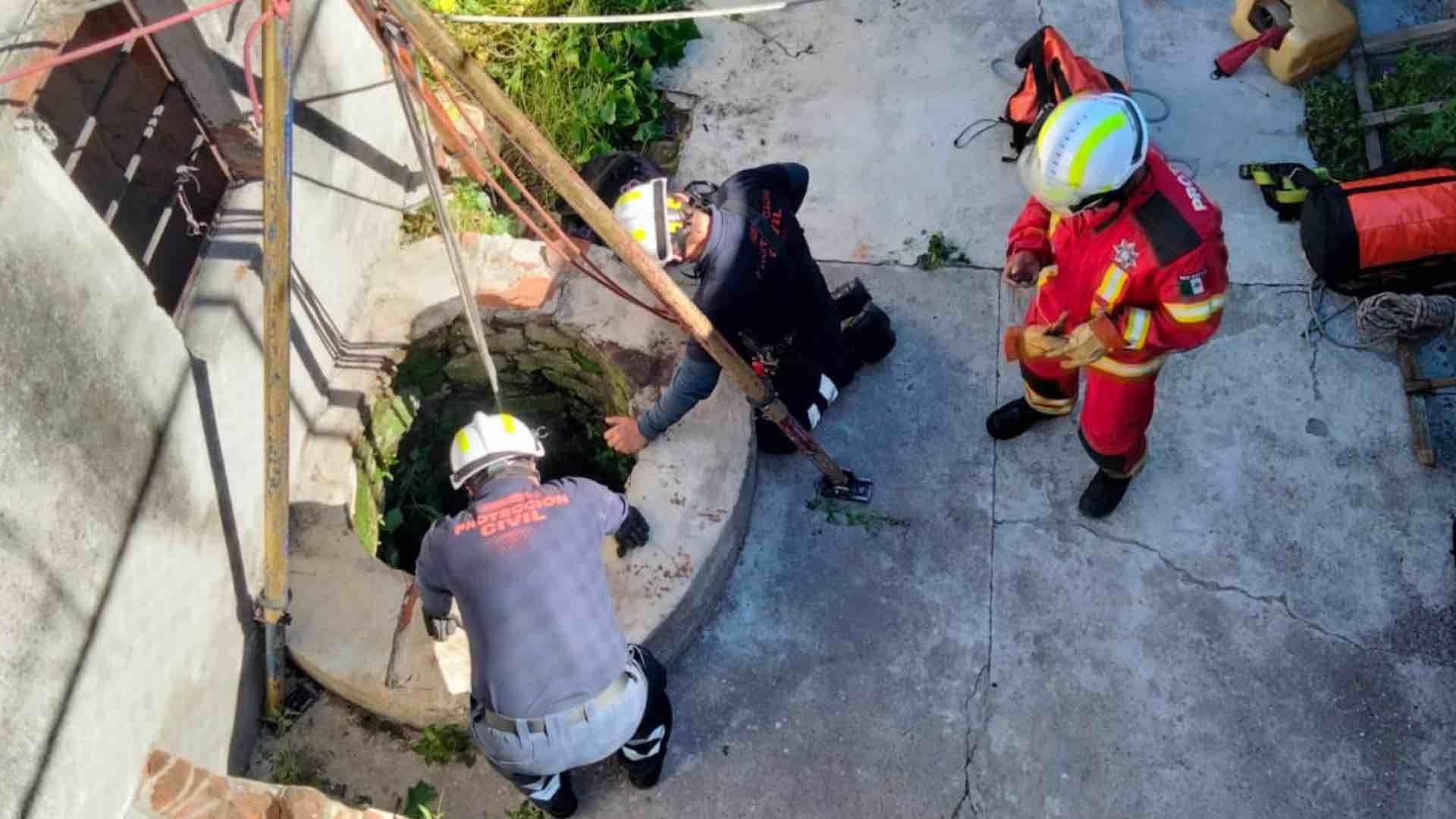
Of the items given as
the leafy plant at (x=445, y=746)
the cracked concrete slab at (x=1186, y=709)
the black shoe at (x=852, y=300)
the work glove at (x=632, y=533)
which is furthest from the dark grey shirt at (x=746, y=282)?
the cracked concrete slab at (x=1186, y=709)

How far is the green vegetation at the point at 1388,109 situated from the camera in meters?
5.49

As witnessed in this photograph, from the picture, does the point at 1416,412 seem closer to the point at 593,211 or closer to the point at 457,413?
the point at 593,211

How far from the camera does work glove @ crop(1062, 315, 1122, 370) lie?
3980 millimetres

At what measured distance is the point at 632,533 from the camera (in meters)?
4.20

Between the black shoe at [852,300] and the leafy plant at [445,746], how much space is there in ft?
7.89

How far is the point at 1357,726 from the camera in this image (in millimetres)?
4172

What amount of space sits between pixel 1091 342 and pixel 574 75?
3.38m

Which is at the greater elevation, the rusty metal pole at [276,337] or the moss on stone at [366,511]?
the rusty metal pole at [276,337]

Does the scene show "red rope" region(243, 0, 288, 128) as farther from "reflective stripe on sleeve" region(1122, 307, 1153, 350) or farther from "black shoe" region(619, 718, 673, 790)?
"reflective stripe on sleeve" region(1122, 307, 1153, 350)

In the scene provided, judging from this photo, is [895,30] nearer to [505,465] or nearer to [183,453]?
[505,465]

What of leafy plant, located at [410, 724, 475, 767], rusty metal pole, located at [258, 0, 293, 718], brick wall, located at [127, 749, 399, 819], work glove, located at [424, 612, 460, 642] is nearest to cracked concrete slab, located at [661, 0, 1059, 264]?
work glove, located at [424, 612, 460, 642]

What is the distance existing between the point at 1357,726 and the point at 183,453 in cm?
427

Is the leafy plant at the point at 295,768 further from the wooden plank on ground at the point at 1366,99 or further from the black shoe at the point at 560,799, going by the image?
the wooden plank on ground at the point at 1366,99

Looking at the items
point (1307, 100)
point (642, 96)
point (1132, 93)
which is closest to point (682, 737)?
point (642, 96)
